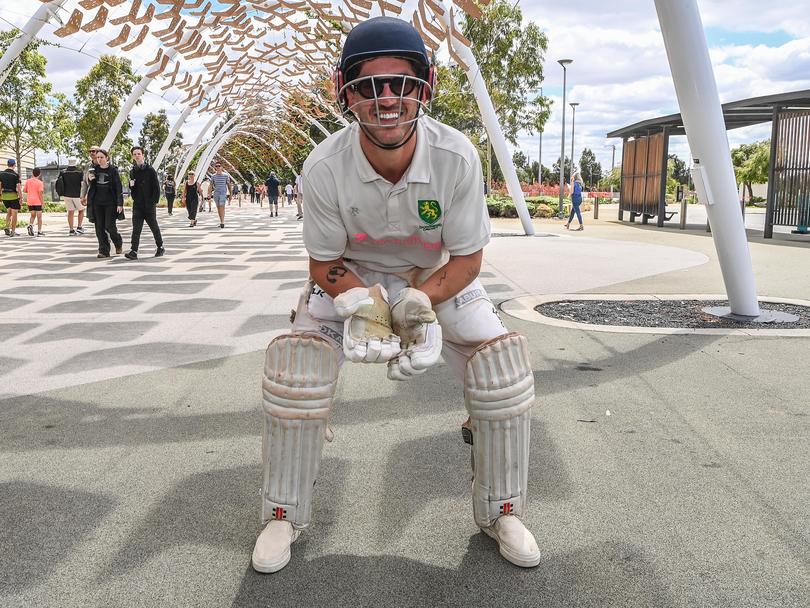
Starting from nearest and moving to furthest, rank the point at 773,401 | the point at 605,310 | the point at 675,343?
the point at 773,401
the point at 675,343
the point at 605,310

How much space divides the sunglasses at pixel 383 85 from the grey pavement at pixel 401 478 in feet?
4.94

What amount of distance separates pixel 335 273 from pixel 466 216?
50cm

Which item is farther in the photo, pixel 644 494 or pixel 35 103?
pixel 35 103

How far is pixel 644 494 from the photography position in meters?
2.84

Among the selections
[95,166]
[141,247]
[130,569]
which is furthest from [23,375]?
[141,247]

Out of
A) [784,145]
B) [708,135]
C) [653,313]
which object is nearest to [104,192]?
[653,313]

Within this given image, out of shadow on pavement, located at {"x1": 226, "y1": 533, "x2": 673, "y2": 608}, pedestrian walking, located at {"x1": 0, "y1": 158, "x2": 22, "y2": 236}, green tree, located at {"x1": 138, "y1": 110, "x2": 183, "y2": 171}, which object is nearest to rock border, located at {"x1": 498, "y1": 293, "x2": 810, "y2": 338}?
shadow on pavement, located at {"x1": 226, "y1": 533, "x2": 673, "y2": 608}

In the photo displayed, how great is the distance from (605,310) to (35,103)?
29306 mm

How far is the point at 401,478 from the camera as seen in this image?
3004 mm

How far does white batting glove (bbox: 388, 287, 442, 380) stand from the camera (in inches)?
86.7

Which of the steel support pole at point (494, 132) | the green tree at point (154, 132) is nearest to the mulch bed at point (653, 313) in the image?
the steel support pole at point (494, 132)

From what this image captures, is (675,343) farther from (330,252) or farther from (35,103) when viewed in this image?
(35,103)

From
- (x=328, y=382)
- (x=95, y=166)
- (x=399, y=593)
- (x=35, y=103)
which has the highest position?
(x=35, y=103)

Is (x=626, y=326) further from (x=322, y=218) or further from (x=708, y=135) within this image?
(x=322, y=218)
